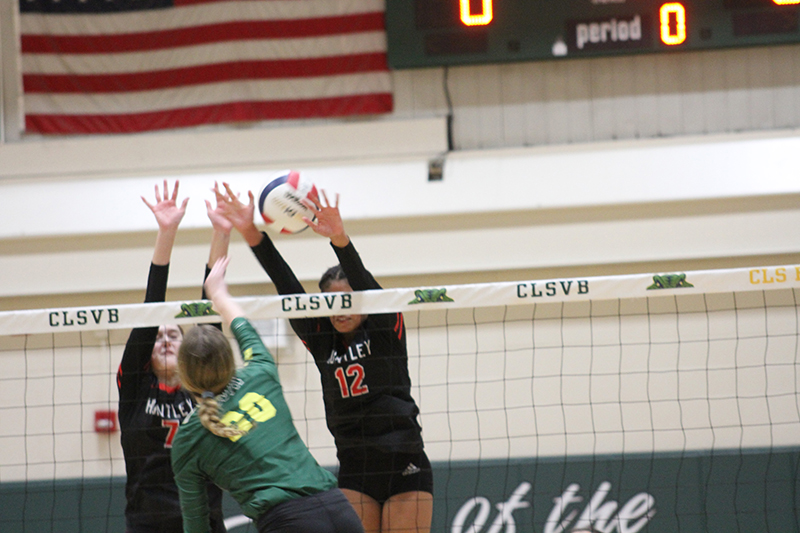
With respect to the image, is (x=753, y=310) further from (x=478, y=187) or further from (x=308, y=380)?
(x=308, y=380)

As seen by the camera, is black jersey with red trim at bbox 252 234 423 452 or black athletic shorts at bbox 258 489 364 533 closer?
black athletic shorts at bbox 258 489 364 533

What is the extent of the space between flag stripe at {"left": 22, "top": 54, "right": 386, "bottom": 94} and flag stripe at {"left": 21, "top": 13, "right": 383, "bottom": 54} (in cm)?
28

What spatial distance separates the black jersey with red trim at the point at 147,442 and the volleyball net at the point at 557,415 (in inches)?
123

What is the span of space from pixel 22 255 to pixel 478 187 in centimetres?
462

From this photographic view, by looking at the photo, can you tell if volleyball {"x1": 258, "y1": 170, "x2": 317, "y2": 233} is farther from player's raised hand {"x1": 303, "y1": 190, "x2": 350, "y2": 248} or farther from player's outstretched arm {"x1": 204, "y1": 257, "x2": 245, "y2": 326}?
player's outstretched arm {"x1": 204, "y1": 257, "x2": 245, "y2": 326}

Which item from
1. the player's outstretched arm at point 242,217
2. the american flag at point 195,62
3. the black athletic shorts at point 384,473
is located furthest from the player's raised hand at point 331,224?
the american flag at point 195,62

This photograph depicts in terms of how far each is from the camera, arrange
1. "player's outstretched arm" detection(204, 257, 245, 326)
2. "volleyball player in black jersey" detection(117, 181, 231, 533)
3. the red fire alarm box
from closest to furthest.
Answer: "player's outstretched arm" detection(204, 257, 245, 326), "volleyball player in black jersey" detection(117, 181, 231, 533), the red fire alarm box

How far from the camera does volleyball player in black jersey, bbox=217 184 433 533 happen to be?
144 inches

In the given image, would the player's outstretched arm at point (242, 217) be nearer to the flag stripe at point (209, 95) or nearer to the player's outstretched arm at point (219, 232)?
the player's outstretched arm at point (219, 232)

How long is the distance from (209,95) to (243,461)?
19.6 ft

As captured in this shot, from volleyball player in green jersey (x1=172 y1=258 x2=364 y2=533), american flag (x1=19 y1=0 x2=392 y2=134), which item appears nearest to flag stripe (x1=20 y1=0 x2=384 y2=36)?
american flag (x1=19 y1=0 x2=392 y2=134)

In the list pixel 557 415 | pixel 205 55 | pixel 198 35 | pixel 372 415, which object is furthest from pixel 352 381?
pixel 198 35

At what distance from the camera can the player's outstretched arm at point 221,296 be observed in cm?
313

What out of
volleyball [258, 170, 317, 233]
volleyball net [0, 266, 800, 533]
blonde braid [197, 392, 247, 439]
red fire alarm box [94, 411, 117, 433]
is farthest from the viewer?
red fire alarm box [94, 411, 117, 433]
